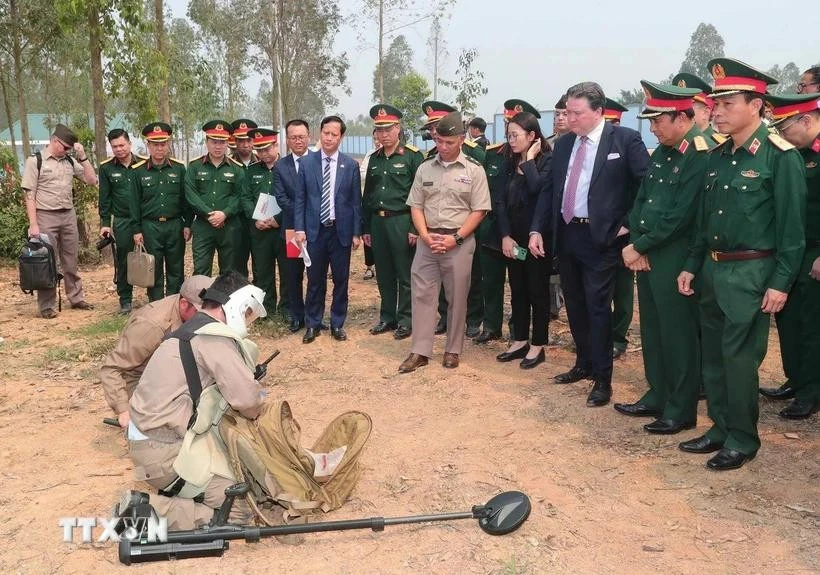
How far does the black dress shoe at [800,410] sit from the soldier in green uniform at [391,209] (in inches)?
138

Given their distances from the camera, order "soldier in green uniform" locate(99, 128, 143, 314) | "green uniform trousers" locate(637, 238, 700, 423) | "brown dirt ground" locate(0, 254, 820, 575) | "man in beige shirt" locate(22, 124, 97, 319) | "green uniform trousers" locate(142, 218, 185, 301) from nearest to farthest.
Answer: "brown dirt ground" locate(0, 254, 820, 575), "green uniform trousers" locate(637, 238, 700, 423), "green uniform trousers" locate(142, 218, 185, 301), "soldier in green uniform" locate(99, 128, 143, 314), "man in beige shirt" locate(22, 124, 97, 319)

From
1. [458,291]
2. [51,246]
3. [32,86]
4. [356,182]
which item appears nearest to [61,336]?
[51,246]

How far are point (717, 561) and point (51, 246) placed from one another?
7.47 meters

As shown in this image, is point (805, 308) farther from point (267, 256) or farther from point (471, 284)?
point (267, 256)

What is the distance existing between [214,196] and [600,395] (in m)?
4.55

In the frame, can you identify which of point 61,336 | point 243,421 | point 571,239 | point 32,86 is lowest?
point 61,336

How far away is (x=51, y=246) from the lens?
27.1 ft

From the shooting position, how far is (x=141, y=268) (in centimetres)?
777

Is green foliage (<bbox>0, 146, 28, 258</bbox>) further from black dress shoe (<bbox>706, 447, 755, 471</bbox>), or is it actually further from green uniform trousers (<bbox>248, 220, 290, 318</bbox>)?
black dress shoe (<bbox>706, 447, 755, 471</bbox>)

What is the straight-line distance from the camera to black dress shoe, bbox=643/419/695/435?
4.86 metres

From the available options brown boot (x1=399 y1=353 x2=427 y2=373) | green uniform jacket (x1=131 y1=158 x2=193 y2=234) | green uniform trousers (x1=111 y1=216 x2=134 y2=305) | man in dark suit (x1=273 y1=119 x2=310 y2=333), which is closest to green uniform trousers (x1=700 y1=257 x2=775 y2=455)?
brown boot (x1=399 y1=353 x2=427 y2=373)

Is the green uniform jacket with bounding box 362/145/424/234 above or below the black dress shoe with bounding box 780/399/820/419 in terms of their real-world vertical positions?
above

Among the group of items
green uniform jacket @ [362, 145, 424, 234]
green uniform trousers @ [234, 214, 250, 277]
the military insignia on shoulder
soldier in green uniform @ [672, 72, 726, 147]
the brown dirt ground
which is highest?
soldier in green uniform @ [672, 72, 726, 147]

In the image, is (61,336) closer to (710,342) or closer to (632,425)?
(632,425)
